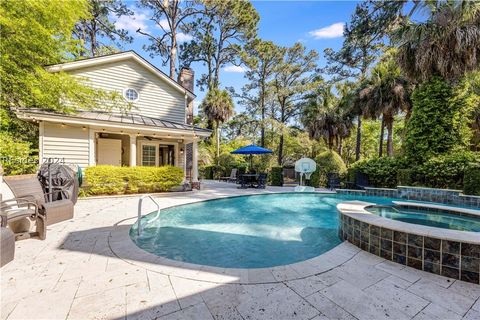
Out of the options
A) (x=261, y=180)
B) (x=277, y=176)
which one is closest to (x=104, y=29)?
(x=261, y=180)

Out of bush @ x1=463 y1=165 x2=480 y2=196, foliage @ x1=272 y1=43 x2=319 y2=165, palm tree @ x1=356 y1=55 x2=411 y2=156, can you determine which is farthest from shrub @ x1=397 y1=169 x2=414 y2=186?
foliage @ x1=272 y1=43 x2=319 y2=165

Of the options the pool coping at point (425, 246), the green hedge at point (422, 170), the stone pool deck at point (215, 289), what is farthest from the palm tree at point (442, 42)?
the stone pool deck at point (215, 289)

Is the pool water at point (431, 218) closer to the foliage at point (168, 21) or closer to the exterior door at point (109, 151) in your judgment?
the exterior door at point (109, 151)

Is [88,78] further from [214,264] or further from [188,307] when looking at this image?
[188,307]

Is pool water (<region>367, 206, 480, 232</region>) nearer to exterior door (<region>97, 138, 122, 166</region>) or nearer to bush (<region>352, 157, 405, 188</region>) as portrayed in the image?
bush (<region>352, 157, 405, 188</region>)

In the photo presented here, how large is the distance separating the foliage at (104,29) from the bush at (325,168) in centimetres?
2234

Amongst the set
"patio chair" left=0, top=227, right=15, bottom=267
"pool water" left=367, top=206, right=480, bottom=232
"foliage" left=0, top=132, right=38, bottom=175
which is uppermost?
"foliage" left=0, top=132, right=38, bottom=175

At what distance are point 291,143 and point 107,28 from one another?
73.8 ft

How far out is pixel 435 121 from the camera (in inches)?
402

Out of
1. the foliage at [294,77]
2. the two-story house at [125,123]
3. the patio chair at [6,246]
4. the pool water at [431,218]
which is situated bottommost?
the pool water at [431,218]

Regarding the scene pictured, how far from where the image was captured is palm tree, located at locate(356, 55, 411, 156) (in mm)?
13281

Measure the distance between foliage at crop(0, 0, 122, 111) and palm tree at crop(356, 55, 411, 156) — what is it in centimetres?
1600

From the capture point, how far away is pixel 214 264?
3492mm

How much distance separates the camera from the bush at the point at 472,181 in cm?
798
